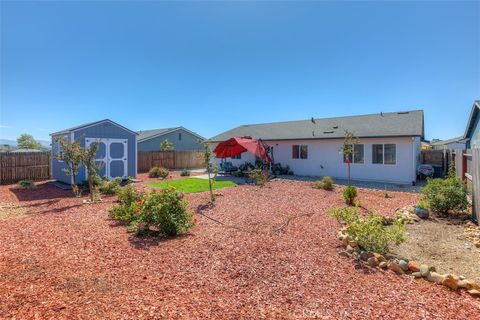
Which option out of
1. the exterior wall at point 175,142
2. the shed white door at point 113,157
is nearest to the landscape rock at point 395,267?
the shed white door at point 113,157

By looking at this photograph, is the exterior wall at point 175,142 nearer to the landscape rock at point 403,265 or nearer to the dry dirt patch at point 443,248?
the dry dirt patch at point 443,248

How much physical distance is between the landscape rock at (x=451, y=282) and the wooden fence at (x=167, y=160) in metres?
17.4

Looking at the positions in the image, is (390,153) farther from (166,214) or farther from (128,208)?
(128,208)

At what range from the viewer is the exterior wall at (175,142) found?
92.4 feet

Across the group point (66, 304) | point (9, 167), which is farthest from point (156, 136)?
point (66, 304)

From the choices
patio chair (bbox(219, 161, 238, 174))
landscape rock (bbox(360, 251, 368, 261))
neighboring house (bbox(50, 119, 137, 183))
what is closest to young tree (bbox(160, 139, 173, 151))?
patio chair (bbox(219, 161, 238, 174))

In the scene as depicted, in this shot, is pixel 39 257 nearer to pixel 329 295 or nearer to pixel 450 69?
pixel 329 295

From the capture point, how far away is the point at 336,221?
22.3 ft

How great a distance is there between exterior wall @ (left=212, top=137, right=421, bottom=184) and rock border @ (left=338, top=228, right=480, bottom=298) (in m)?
10.8

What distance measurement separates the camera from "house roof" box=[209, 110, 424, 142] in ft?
46.6

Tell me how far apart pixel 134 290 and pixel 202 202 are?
6132 mm

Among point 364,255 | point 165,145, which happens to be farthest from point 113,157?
point 364,255

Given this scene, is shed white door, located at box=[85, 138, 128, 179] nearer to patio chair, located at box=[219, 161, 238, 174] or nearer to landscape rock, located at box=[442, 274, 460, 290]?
patio chair, located at box=[219, 161, 238, 174]

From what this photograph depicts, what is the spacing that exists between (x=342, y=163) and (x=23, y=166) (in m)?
19.4
